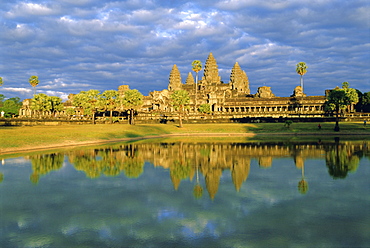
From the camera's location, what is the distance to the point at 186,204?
56.3ft

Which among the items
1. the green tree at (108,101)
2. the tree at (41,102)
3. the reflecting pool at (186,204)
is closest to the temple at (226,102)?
the green tree at (108,101)

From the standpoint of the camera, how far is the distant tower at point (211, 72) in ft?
595

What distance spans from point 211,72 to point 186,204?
16977 centimetres

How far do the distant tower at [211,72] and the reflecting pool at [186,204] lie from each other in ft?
503

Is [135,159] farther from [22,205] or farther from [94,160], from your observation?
[22,205]

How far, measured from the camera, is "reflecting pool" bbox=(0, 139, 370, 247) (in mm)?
12484

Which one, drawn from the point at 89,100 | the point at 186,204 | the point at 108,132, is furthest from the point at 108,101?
the point at 186,204

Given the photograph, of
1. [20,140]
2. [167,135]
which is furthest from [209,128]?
[20,140]

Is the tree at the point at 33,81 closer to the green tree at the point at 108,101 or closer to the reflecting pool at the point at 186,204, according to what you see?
the green tree at the point at 108,101

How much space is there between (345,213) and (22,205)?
54.9 feet

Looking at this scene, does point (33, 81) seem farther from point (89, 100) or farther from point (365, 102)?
point (365, 102)

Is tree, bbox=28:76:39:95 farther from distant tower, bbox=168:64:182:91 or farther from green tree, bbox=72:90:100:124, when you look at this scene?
distant tower, bbox=168:64:182:91

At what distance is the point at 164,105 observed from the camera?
15238 centimetres

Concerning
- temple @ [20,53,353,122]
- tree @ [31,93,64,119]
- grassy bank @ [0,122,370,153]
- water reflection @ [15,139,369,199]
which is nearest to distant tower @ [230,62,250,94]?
temple @ [20,53,353,122]
